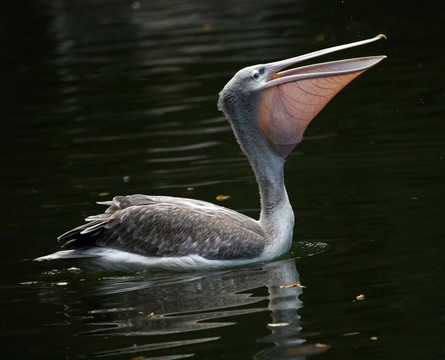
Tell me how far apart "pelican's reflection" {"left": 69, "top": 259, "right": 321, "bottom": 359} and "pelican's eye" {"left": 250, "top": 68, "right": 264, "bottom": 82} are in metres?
1.28

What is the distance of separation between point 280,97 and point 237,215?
877 millimetres

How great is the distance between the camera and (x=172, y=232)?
22.2 feet

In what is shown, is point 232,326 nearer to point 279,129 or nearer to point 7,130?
point 279,129

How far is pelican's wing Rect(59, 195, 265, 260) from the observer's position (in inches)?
262

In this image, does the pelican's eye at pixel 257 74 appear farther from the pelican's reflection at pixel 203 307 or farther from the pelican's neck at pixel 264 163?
the pelican's reflection at pixel 203 307

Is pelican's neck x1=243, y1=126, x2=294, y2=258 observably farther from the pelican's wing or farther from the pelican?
the pelican's wing

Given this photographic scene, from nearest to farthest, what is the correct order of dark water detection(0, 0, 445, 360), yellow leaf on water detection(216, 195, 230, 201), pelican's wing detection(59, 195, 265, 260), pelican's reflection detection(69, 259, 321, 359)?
pelican's reflection detection(69, 259, 321, 359)
dark water detection(0, 0, 445, 360)
pelican's wing detection(59, 195, 265, 260)
yellow leaf on water detection(216, 195, 230, 201)

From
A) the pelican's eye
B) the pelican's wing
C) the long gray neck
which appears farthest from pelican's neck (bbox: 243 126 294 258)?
the pelican's eye

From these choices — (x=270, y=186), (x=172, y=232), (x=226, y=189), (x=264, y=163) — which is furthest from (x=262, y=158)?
(x=226, y=189)

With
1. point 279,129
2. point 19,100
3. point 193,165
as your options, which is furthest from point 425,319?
point 19,100

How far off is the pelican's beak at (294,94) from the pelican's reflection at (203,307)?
93 cm

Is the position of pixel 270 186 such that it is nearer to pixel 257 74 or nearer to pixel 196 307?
pixel 257 74

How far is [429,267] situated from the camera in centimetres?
604

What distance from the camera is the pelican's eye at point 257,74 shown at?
681cm
